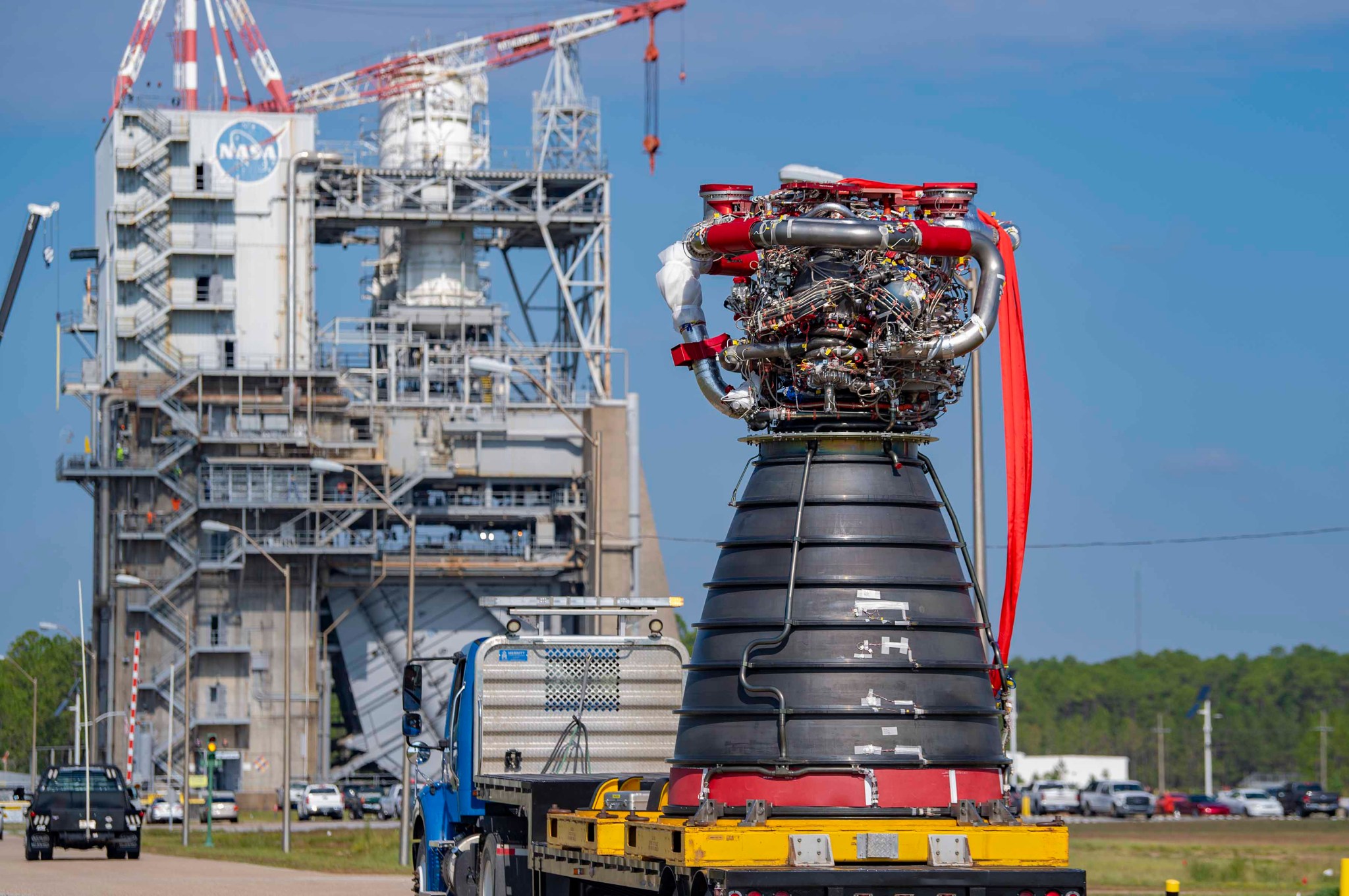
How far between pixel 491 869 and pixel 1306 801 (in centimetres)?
7436

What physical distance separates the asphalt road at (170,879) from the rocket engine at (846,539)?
18012 mm

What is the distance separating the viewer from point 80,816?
149 feet

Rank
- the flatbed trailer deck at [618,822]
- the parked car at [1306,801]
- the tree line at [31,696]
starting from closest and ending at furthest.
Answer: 1. the flatbed trailer deck at [618,822]
2. the parked car at [1306,801]
3. the tree line at [31,696]

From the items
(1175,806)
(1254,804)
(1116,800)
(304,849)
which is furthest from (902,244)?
(1175,806)

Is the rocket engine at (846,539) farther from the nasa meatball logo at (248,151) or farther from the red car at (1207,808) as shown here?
the nasa meatball logo at (248,151)

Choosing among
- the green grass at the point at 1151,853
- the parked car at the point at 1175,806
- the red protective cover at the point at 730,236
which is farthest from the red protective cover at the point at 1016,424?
the parked car at the point at 1175,806

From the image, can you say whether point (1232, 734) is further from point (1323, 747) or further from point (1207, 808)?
point (1207, 808)

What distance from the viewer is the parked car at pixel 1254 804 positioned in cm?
8806

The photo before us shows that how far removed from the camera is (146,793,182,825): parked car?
82.9m

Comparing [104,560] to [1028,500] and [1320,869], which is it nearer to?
[1320,869]

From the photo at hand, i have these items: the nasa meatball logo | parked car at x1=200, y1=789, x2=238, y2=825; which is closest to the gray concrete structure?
the nasa meatball logo

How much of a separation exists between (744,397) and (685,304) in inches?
42.6

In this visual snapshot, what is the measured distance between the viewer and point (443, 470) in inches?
3713

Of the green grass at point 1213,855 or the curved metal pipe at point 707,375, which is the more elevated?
the curved metal pipe at point 707,375
